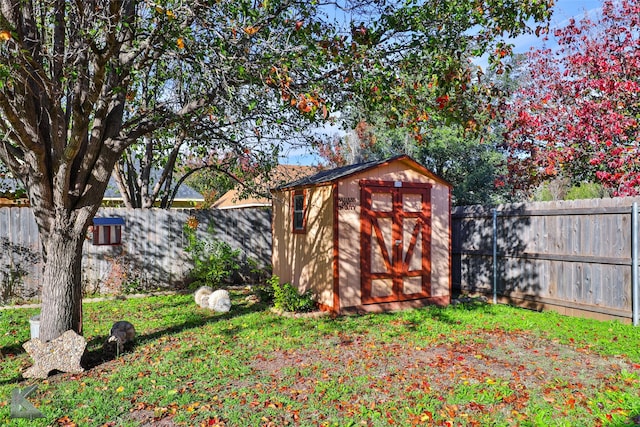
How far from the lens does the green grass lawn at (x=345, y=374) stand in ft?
11.9

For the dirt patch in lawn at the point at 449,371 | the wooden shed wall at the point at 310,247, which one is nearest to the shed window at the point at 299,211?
the wooden shed wall at the point at 310,247

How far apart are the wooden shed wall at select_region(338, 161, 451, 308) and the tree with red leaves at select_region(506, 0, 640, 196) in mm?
3205

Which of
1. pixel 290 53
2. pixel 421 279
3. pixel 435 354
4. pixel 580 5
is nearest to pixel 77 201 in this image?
pixel 290 53

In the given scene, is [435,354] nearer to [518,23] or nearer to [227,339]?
[227,339]

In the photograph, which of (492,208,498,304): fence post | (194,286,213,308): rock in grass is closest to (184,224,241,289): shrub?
(194,286,213,308): rock in grass

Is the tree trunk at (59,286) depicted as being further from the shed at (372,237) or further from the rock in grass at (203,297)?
the shed at (372,237)

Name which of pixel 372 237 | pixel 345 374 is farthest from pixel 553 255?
pixel 345 374

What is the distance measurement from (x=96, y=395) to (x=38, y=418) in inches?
20.5

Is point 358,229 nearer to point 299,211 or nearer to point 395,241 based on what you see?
point 395,241

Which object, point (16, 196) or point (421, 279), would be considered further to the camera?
point (421, 279)

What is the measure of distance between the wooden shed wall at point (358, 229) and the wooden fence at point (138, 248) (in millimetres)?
3773

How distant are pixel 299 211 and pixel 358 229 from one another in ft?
4.96

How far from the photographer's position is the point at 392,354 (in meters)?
5.22

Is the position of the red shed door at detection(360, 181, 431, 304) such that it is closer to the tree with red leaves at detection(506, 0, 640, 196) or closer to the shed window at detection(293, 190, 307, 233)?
the shed window at detection(293, 190, 307, 233)
